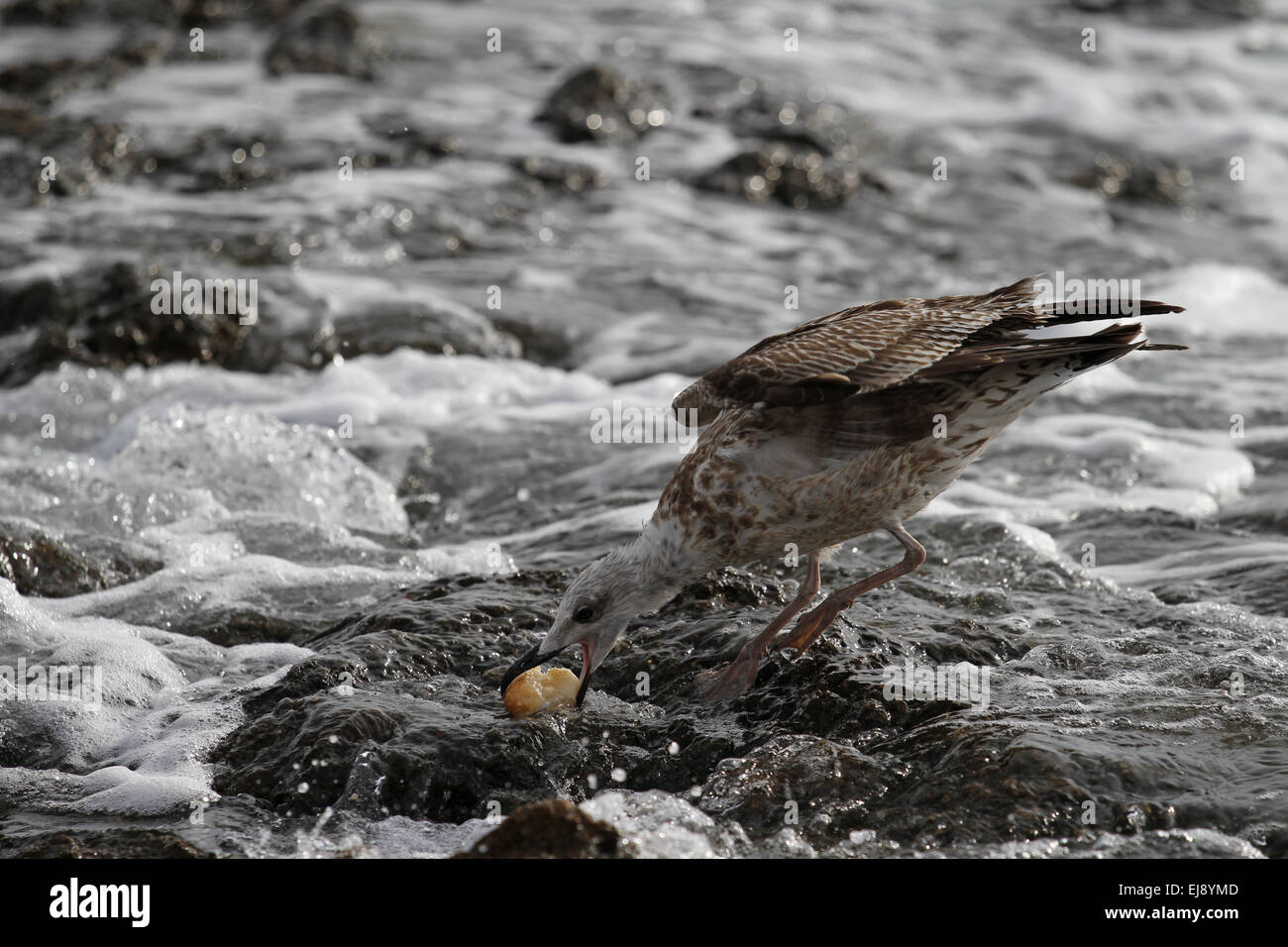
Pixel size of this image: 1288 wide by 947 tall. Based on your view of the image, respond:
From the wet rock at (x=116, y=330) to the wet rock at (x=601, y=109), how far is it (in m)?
5.94

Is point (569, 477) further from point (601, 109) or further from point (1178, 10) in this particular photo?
point (1178, 10)

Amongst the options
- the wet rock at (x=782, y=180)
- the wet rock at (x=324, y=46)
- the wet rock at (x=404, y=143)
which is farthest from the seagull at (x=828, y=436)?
the wet rock at (x=324, y=46)

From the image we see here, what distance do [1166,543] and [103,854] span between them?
5.00 metres

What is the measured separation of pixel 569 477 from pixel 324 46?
1095 centimetres

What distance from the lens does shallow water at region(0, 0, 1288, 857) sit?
14.6 feet

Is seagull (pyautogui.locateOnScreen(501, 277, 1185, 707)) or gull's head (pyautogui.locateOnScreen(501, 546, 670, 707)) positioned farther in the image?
gull's head (pyautogui.locateOnScreen(501, 546, 670, 707))

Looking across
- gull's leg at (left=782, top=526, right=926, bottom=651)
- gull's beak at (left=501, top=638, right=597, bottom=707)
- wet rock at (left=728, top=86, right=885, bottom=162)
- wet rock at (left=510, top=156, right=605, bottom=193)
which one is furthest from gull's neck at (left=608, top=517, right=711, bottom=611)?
wet rock at (left=728, top=86, right=885, bottom=162)

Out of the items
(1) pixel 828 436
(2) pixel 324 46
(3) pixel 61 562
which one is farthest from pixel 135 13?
(1) pixel 828 436

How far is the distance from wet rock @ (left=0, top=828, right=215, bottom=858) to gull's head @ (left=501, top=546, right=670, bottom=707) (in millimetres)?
1313

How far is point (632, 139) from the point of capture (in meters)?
14.7

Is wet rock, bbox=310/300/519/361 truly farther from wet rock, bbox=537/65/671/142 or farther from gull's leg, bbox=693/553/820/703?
wet rock, bbox=537/65/671/142

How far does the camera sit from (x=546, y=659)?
501 centimetres

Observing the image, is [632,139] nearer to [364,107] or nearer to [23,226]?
[364,107]
